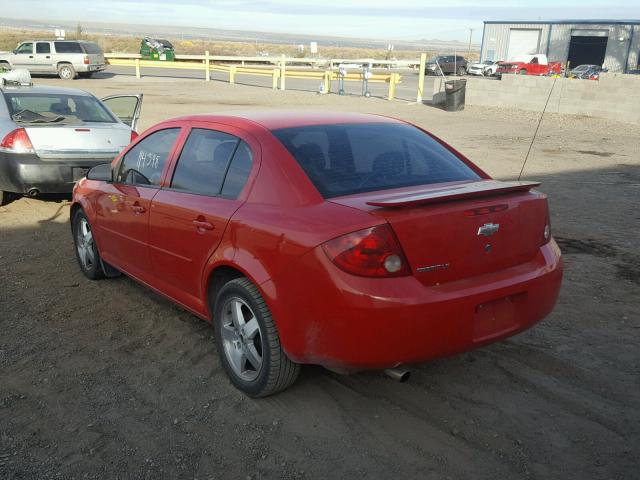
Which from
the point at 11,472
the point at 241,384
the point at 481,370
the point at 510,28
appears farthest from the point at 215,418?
the point at 510,28

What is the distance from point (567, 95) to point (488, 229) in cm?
1889

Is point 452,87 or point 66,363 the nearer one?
point 66,363

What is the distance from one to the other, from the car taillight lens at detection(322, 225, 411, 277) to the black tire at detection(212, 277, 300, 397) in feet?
1.99

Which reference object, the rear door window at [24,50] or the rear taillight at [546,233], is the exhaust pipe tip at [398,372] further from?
the rear door window at [24,50]

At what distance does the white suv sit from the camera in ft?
117

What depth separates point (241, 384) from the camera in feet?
12.4

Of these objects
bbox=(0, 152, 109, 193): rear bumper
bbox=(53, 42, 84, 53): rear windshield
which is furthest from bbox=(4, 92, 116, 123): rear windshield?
bbox=(53, 42, 84, 53): rear windshield

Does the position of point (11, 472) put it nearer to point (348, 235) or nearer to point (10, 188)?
point (348, 235)

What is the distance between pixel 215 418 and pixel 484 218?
176 cm

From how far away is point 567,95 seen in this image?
20.4 m

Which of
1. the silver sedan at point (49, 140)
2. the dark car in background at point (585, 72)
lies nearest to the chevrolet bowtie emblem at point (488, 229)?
the silver sedan at point (49, 140)

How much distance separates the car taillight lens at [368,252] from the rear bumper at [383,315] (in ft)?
0.13

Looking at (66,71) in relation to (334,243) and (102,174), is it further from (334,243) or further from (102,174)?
(334,243)

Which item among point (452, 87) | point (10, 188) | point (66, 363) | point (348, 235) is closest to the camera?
point (348, 235)
